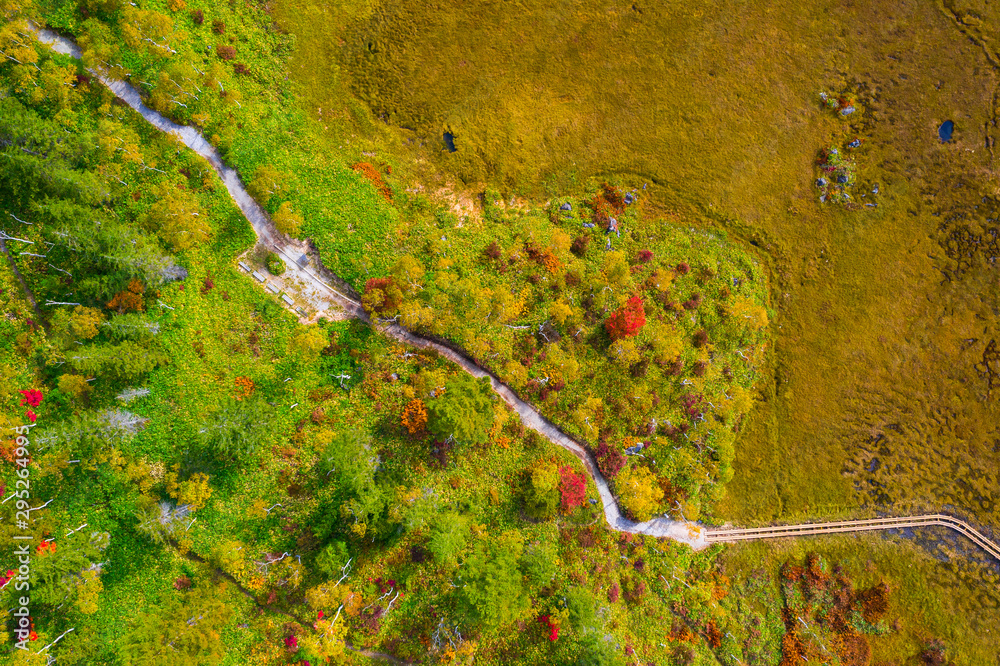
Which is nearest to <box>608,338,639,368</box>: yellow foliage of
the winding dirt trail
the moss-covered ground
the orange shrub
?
the winding dirt trail

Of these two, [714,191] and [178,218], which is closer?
[178,218]

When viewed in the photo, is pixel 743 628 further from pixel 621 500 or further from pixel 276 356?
pixel 276 356

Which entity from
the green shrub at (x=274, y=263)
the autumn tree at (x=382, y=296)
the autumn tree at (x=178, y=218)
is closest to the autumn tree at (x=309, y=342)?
the autumn tree at (x=382, y=296)

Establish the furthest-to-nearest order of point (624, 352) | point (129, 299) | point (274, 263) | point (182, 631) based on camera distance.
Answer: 1. point (624, 352)
2. point (274, 263)
3. point (129, 299)
4. point (182, 631)

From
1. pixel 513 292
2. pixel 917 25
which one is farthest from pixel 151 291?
pixel 917 25

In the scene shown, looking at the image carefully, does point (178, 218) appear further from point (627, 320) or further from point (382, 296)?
point (627, 320)

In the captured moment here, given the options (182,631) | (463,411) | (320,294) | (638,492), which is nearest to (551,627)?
(638,492)
